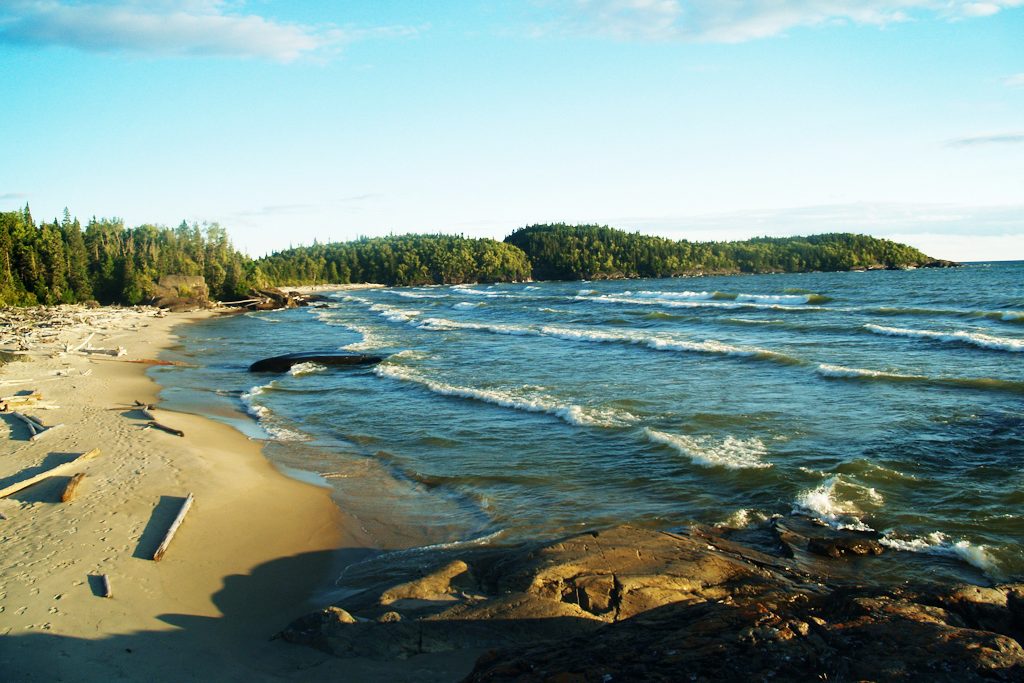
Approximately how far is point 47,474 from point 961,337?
107ft

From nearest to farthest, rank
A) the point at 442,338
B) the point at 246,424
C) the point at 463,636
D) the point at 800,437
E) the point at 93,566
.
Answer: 1. the point at 463,636
2. the point at 93,566
3. the point at 800,437
4. the point at 246,424
5. the point at 442,338

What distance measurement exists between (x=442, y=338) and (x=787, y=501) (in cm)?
2868

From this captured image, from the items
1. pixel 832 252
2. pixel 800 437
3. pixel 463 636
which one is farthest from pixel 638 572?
pixel 832 252

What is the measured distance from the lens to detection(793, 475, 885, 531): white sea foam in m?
9.97

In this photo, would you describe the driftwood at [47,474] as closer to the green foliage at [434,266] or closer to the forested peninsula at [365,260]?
the forested peninsula at [365,260]

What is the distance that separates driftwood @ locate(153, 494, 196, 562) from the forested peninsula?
2267 inches

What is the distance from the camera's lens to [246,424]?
58.5ft

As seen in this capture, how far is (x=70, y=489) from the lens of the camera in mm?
10570

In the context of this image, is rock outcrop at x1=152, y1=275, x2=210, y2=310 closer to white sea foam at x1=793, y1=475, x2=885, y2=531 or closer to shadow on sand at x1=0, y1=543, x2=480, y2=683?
shadow on sand at x1=0, y1=543, x2=480, y2=683

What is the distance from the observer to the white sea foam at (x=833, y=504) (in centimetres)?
997

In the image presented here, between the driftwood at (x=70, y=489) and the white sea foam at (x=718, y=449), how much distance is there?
11186mm

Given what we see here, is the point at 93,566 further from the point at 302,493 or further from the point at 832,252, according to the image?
the point at 832,252

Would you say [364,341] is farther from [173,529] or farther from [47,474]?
[173,529]

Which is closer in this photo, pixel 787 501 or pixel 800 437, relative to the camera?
pixel 787 501
